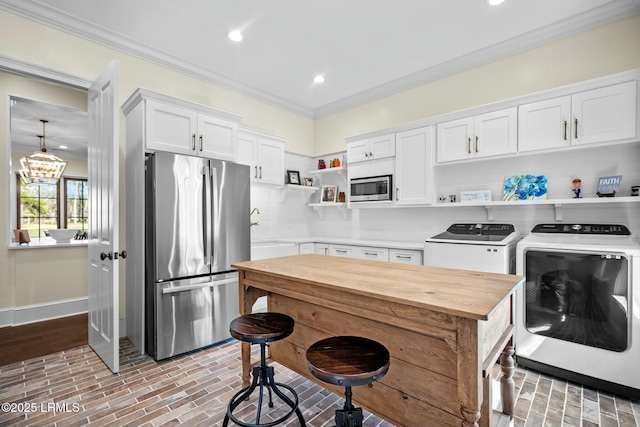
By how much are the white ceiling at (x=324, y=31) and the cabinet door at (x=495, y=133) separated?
0.80m

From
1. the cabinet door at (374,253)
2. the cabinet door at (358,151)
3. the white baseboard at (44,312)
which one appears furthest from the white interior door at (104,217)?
the cabinet door at (358,151)

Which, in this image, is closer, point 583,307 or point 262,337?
point 262,337

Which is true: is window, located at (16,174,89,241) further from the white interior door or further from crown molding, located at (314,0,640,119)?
crown molding, located at (314,0,640,119)

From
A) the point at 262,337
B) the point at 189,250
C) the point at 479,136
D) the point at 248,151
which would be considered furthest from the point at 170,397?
the point at 479,136

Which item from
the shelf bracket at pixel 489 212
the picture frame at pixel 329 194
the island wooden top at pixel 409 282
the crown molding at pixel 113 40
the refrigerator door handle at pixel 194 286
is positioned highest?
the crown molding at pixel 113 40

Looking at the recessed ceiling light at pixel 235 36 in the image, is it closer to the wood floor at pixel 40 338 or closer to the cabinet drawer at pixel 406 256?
the cabinet drawer at pixel 406 256

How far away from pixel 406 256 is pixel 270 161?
2316mm

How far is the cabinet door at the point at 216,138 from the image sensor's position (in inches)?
126

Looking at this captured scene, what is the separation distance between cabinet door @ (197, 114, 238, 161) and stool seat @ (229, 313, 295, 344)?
2.05m

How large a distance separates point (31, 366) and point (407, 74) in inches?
194

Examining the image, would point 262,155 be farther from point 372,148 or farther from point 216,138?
point 372,148

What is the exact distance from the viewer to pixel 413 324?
1251 millimetres

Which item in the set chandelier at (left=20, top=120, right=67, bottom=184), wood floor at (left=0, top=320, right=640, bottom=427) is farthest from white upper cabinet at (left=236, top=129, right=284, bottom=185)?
chandelier at (left=20, top=120, right=67, bottom=184)

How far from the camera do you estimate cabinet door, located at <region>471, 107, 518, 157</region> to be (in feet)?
9.61
